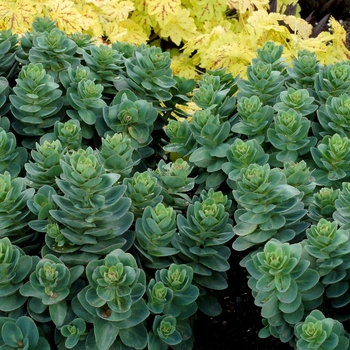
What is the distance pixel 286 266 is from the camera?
1.44 metres

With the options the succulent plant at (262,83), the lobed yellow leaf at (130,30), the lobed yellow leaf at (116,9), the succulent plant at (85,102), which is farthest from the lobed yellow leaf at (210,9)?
the succulent plant at (85,102)

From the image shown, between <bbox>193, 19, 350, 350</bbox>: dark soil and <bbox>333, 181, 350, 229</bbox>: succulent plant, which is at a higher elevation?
<bbox>333, 181, 350, 229</bbox>: succulent plant

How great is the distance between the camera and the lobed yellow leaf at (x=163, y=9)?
345 cm

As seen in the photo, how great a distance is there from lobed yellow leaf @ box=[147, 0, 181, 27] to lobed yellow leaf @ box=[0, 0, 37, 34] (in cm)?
68

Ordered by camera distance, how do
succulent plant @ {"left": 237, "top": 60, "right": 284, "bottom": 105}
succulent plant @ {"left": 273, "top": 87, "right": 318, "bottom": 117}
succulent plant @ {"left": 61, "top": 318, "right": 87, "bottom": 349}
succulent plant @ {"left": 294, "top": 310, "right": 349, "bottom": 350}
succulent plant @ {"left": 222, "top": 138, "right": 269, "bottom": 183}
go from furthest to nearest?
1. succulent plant @ {"left": 237, "top": 60, "right": 284, "bottom": 105}
2. succulent plant @ {"left": 273, "top": 87, "right": 318, "bottom": 117}
3. succulent plant @ {"left": 222, "top": 138, "right": 269, "bottom": 183}
4. succulent plant @ {"left": 61, "top": 318, "right": 87, "bottom": 349}
5. succulent plant @ {"left": 294, "top": 310, "right": 349, "bottom": 350}

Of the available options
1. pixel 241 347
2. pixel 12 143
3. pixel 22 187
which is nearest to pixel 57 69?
pixel 12 143

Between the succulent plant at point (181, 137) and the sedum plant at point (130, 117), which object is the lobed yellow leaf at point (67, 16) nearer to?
the sedum plant at point (130, 117)

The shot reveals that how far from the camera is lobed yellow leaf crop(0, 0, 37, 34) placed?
315cm

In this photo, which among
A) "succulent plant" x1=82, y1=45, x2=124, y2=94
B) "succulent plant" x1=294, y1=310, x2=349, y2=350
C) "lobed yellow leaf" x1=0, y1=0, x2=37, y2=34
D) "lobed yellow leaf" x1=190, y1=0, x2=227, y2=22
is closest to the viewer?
"succulent plant" x1=294, y1=310, x2=349, y2=350

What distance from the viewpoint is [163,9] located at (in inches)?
136

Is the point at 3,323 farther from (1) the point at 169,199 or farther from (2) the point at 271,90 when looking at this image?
(2) the point at 271,90

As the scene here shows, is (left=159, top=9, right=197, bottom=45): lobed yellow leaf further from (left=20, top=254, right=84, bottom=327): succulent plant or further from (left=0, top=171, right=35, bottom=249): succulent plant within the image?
(left=20, top=254, right=84, bottom=327): succulent plant

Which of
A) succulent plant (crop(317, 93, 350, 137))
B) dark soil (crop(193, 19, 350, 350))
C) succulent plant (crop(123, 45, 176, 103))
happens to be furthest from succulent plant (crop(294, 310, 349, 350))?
succulent plant (crop(123, 45, 176, 103))

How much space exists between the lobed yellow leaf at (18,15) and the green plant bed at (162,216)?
106 centimetres
